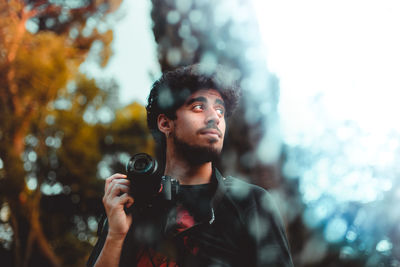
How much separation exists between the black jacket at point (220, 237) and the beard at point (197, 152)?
0.12 meters

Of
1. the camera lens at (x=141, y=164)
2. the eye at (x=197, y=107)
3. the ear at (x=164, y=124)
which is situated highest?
the eye at (x=197, y=107)

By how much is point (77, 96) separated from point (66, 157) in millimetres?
1944

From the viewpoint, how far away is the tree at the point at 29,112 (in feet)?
30.8

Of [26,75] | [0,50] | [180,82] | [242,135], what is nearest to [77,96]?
[26,75]

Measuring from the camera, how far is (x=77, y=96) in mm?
11094

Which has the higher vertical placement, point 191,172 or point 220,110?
point 220,110

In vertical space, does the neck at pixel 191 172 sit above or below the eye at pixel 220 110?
below

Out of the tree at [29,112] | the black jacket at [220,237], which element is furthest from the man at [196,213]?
the tree at [29,112]

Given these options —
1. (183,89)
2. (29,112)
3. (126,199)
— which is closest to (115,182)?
(126,199)

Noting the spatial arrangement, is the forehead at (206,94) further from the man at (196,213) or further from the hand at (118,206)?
the hand at (118,206)

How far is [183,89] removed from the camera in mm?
1890

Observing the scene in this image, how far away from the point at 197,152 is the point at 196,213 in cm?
28

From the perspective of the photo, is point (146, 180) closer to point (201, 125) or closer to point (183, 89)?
point (201, 125)

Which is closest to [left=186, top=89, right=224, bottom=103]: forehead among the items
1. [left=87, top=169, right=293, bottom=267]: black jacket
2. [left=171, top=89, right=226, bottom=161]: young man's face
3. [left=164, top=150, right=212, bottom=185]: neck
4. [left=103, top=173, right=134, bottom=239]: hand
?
[left=171, top=89, right=226, bottom=161]: young man's face
